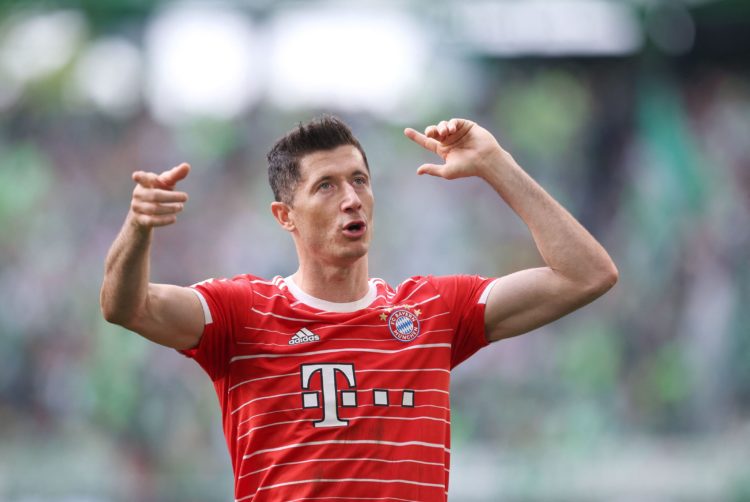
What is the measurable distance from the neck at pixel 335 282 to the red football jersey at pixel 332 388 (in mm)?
45

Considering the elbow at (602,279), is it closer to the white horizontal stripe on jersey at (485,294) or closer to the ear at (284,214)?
the white horizontal stripe on jersey at (485,294)

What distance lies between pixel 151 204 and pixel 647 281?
12.1 meters

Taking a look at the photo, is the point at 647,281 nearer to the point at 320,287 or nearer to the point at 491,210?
the point at 491,210

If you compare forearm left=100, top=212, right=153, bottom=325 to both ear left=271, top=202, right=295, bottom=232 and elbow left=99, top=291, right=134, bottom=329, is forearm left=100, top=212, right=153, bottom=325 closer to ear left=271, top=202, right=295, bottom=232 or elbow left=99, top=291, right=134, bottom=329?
elbow left=99, top=291, right=134, bottom=329

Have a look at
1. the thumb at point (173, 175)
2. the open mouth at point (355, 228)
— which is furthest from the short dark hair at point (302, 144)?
the thumb at point (173, 175)

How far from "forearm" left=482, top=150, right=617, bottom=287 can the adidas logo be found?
2.85 ft

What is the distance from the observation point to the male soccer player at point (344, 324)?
379 cm

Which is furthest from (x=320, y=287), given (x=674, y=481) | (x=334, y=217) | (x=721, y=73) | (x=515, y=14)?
(x=721, y=73)

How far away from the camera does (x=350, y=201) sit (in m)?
4.11

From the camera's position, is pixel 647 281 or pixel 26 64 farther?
pixel 26 64

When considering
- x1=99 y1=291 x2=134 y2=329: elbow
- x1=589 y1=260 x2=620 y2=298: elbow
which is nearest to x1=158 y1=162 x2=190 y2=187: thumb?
x1=99 y1=291 x2=134 y2=329: elbow

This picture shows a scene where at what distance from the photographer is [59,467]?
46.0 feet

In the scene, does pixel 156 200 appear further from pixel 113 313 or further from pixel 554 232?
pixel 554 232

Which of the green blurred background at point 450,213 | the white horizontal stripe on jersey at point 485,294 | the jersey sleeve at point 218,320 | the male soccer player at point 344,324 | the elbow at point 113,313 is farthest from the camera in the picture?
the green blurred background at point 450,213
